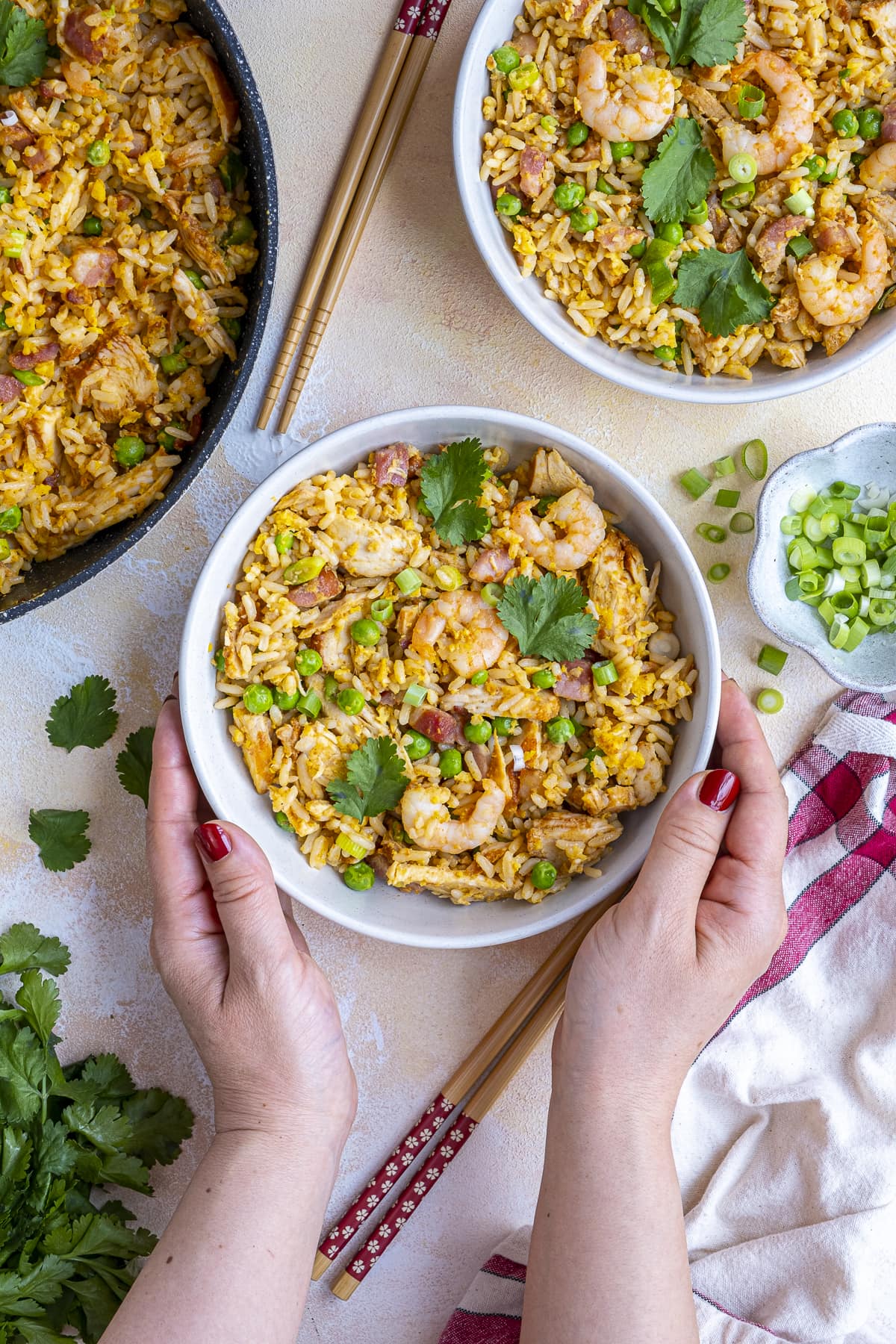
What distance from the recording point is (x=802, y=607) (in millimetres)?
2785

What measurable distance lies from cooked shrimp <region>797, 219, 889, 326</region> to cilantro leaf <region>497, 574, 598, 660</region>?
0.88 m

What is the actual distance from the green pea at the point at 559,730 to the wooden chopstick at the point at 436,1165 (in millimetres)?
756

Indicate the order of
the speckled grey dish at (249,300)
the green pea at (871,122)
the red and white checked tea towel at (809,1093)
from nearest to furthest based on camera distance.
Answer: the speckled grey dish at (249,300) < the green pea at (871,122) < the red and white checked tea towel at (809,1093)

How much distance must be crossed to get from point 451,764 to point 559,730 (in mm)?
269

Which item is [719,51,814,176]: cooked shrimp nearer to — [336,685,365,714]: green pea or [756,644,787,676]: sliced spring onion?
[756,644,787,676]: sliced spring onion

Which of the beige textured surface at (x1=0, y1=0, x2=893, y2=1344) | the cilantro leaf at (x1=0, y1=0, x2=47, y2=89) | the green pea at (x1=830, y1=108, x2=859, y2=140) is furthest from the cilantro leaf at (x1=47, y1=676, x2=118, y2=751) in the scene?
the green pea at (x1=830, y1=108, x2=859, y2=140)

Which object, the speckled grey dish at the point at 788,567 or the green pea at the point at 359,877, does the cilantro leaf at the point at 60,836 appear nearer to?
the green pea at the point at 359,877

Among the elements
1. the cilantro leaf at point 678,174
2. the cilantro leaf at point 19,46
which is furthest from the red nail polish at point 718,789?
the cilantro leaf at point 19,46

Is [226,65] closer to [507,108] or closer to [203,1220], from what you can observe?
[507,108]

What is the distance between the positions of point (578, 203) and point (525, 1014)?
2.07 meters

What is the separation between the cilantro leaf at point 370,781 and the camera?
2.47 m

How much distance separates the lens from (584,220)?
8.29 feet

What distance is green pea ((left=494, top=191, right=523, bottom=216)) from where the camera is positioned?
253cm

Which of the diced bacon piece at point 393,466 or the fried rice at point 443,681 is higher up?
the diced bacon piece at point 393,466
